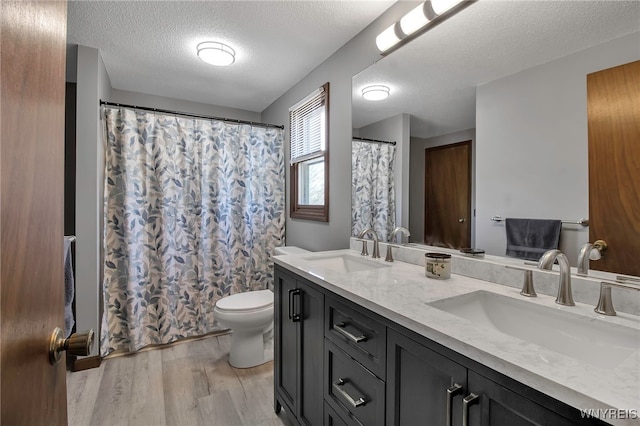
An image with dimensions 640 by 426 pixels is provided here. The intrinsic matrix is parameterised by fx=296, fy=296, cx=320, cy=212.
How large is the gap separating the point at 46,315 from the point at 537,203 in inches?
57.8

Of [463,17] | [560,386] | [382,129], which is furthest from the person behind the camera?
[382,129]

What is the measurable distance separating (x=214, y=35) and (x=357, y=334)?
2.07 metres

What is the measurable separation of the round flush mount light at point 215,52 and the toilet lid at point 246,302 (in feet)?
5.84

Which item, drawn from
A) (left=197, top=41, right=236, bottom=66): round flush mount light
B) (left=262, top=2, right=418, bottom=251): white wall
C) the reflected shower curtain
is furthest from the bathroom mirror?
(left=197, top=41, right=236, bottom=66): round flush mount light

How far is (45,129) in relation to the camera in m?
→ 0.56

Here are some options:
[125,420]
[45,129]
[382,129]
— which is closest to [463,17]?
[382,129]

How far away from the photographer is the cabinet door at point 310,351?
1.29 meters

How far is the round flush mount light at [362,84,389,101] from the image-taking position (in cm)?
179

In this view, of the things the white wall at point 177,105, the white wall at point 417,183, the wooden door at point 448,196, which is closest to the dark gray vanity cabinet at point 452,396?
the wooden door at point 448,196

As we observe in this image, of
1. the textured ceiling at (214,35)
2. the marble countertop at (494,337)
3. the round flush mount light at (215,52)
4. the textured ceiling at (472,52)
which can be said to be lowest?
the marble countertop at (494,337)

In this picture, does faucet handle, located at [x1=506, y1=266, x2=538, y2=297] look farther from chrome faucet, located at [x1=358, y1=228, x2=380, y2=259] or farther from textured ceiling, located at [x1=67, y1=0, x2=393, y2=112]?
textured ceiling, located at [x1=67, y1=0, x2=393, y2=112]

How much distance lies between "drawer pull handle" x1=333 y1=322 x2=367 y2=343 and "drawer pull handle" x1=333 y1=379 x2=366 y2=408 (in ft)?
0.62

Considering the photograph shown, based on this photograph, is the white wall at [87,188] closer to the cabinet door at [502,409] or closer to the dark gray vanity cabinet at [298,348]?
the dark gray vanity cabinet at [298,348]

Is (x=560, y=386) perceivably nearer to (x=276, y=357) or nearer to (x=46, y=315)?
(x=46, y=315)
